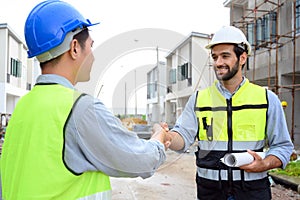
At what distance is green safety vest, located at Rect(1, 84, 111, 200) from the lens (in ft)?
3.25

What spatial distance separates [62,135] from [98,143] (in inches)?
4.7

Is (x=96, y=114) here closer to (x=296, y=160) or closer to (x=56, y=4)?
(x=56, y=4)

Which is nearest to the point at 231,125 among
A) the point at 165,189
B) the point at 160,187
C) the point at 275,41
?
the point at 165,189

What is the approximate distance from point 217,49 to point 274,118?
1.78ft

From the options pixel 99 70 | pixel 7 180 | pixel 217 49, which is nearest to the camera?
pixel 7 180

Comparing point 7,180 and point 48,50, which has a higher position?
point 48,50

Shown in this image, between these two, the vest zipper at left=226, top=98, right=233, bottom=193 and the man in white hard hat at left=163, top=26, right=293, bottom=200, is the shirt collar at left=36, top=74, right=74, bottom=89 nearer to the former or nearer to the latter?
the man in white hard hat at left=163, top=26, right=293, bottom=200

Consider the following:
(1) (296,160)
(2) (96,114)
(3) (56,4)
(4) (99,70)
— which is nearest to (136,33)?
(4) (99,70)

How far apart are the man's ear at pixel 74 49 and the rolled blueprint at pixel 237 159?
0.96 meters

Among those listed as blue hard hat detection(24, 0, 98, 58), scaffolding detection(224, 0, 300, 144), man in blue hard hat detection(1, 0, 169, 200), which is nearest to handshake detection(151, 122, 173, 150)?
man in blue hard hat detection(1, 0, 169, 200)

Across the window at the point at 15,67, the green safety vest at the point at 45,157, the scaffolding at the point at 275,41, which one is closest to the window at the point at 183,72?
the green safety vest at the point at 45,157

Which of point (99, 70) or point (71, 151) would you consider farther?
point (99, 70)

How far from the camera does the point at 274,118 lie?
1764mm

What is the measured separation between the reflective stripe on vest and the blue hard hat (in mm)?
1017
